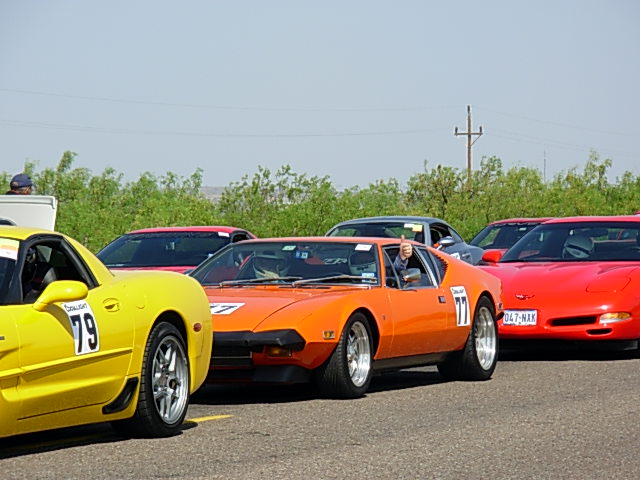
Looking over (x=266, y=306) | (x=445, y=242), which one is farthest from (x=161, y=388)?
(x=445, y=242)

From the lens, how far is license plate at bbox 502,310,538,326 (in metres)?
14.5

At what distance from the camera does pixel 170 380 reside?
28.3 feet

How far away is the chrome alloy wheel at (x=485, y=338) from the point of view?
12655mm

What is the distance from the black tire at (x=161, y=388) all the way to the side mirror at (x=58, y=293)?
91 cm

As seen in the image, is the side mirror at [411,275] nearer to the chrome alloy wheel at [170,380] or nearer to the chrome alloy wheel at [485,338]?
the chrome alloy wheel at [485,338]

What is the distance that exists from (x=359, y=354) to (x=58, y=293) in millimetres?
3839

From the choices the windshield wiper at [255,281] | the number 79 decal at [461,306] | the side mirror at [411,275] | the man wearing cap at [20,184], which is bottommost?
the number 79 decal at [461,306]

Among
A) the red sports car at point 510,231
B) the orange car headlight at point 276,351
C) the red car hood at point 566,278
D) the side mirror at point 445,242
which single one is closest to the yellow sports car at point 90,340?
the orange car headlight at point 276,351

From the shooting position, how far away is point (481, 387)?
11.8m

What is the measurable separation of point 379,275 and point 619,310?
12.0 feet

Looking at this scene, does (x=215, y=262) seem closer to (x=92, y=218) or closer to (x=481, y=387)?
(x=481, y=387)

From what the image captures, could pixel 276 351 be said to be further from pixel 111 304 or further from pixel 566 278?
pixel 566 278

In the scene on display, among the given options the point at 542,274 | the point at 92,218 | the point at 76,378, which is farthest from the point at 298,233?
the point at 76,378

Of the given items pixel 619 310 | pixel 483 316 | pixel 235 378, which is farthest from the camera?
pixel 619 310
